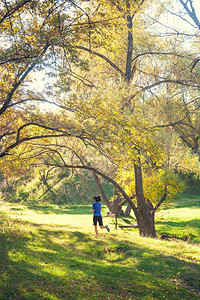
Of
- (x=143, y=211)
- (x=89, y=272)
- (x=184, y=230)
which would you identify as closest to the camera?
(x=89, y=272)

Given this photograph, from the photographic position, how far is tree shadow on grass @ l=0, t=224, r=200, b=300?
561cm

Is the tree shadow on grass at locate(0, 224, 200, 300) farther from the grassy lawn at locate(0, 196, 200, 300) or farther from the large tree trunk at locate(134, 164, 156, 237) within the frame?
the large tree trunk at locate(134, 164, 156, 237)

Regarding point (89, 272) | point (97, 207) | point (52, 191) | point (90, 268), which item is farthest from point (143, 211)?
point (52, 191)

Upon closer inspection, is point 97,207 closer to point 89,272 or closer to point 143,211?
point 143,211

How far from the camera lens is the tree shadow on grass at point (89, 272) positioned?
5605mm

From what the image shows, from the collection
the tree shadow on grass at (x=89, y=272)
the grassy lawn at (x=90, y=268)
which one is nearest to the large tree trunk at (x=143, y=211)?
the grassy lawn at (x=90, y=268)

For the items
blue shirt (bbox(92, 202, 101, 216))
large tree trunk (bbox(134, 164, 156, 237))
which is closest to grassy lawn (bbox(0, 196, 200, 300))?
Answer: blue shirt (bbox(92, 202, 101, 216))

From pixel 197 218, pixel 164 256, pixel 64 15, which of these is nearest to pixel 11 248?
pixel 164 256

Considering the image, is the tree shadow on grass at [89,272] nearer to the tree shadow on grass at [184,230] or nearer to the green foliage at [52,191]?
the tree shadow on grass at [184,230]

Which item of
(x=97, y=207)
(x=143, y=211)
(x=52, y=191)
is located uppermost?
(x=52, y=191)

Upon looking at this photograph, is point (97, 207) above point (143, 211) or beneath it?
above

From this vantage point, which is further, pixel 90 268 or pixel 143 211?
pixel 143 211

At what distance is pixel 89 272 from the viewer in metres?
6.91

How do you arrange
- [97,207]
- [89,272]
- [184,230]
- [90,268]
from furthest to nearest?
1. [184,230]
2. [97,207]
3. [90,268]
4. [89,272]
